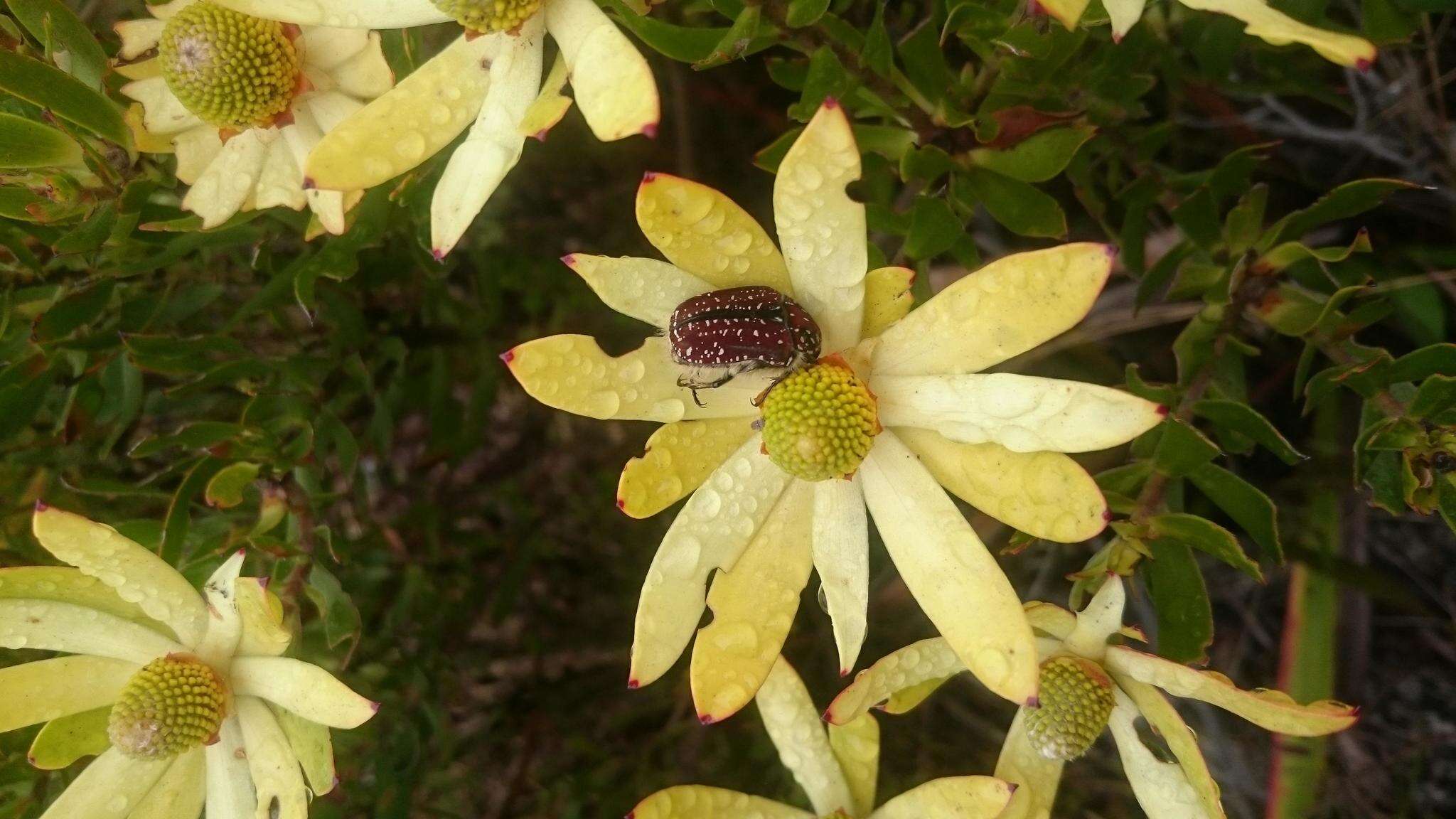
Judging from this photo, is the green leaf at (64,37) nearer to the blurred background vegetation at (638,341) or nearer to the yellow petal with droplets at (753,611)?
the blurred background vegetation at (638,341)

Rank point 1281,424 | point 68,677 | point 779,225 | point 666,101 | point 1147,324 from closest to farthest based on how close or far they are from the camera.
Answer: point 779,225, point 68,677, point 1147,324, point 1281,424, point 666,101

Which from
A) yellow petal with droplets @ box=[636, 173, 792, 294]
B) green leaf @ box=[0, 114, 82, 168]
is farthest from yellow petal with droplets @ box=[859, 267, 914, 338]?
green leaf @ box=[0, 114, 82, 168]

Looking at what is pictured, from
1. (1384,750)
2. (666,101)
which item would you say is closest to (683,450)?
(666,101)

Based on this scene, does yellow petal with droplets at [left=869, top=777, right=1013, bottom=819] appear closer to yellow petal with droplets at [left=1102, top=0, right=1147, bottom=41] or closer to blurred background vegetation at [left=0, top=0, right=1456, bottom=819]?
blurred background vegetation at [left=0, top=0, right=1456, bottom=819]

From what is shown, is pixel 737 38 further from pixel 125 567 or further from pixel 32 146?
pixel 125 567

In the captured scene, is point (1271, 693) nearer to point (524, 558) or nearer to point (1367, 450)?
point (1367, 450)

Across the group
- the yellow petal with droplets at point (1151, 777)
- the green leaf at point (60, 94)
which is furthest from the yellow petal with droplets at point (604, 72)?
the yellow petal with droplets at point (1151, 777)
